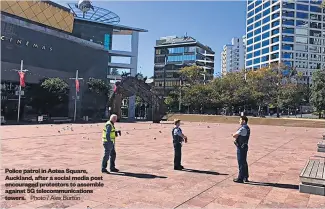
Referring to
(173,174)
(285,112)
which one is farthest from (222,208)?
(285,112)

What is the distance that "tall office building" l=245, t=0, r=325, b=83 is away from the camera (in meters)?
108

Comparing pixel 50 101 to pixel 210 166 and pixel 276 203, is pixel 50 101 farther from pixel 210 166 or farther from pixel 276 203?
pixel 276 203

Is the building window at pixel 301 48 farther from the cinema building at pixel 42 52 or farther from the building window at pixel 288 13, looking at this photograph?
the cinema building at pixel 42 52

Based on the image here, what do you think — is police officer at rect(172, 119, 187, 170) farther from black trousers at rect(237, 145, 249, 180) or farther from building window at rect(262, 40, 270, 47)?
building window at rect(262, 40, 270, 47)

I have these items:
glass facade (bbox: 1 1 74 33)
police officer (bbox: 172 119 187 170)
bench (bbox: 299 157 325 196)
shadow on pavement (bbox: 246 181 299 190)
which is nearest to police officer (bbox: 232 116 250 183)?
shadow on pavement (bbox: 246 181 299 190)

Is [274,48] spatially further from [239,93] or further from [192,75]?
[239,93]

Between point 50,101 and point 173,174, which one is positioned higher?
point 50,101

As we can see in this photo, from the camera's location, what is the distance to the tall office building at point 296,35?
10769cm

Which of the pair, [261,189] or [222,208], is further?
[261,189]

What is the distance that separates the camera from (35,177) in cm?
746

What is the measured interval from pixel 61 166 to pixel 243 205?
5185 millimetres

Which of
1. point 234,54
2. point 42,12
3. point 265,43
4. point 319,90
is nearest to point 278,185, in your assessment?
point 319,90

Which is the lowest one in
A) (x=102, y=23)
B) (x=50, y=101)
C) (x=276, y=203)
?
(x=276, y=203)

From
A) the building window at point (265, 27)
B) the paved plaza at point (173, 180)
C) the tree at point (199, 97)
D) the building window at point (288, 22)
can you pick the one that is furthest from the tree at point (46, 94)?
the building window at point (265, 27)
